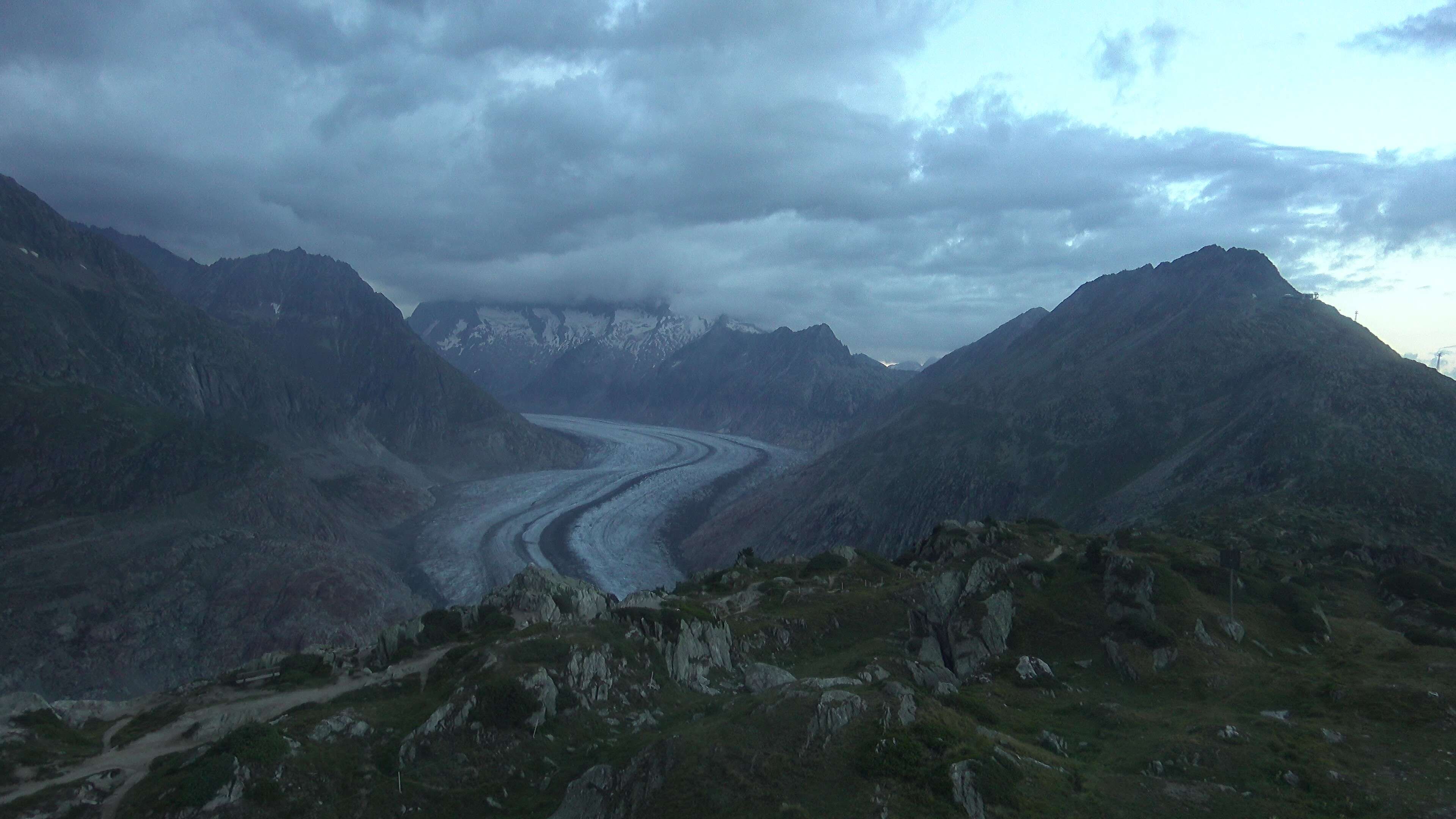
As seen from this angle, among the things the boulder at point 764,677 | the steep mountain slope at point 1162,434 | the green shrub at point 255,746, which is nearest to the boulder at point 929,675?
the boulder at point 764,677

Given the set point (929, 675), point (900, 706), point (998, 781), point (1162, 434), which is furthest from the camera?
point (1162, 434)

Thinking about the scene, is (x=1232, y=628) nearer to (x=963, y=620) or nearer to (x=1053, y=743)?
(x=963, y=620)

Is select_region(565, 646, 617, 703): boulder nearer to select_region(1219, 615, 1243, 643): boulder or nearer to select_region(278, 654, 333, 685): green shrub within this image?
select_region(278, 654, 333, 685): green shrub

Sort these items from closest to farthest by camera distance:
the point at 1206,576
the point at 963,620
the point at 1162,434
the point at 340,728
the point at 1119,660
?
the point at 340,728 < the point at 1119,660 < the point at 963,620 < the point at 1206,576 < the point at 1162,434

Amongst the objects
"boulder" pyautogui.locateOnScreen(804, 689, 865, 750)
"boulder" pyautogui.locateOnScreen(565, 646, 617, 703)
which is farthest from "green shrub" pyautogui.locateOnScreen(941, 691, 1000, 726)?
"boulder" pyautogui.locateOnScreen(565, 646, 617, 703)

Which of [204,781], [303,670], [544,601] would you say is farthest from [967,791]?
[303,670]

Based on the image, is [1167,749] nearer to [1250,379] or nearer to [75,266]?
[1250,379]

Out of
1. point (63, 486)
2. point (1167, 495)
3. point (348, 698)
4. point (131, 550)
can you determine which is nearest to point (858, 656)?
point (348, 698)
